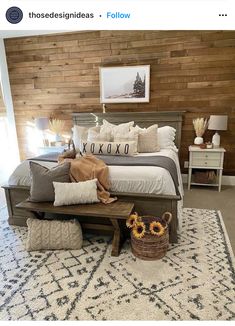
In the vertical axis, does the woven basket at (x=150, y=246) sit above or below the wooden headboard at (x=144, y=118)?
below

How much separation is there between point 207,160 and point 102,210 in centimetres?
215

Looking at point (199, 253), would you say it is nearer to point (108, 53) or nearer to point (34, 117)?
point (108, 53)

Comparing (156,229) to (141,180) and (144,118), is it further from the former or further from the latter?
(144,118)

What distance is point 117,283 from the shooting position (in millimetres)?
1698

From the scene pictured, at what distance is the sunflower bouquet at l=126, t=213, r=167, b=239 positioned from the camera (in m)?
1.92

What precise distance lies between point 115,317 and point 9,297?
Answer: 28.8 inches

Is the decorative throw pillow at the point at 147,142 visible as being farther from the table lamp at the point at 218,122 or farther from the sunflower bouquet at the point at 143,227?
the sunflower bouquet at the point at 143,227

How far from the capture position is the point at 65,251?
6.81ft

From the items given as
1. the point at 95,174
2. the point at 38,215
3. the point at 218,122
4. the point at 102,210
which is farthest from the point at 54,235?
the point at 218,122

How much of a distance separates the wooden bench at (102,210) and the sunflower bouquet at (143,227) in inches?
3.7

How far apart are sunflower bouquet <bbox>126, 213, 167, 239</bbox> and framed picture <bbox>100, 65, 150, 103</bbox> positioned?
7.70 feet

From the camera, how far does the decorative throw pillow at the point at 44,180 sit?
215 centimetres
